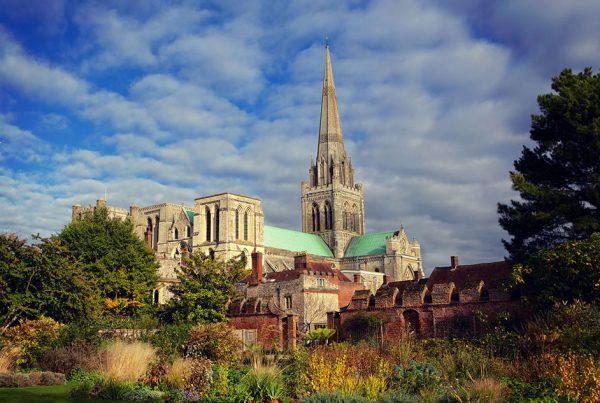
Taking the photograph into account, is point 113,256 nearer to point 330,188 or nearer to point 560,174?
point 560,174

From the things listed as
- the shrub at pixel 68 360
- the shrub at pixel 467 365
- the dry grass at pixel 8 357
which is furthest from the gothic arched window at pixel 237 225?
the shrub at pixel 467 365

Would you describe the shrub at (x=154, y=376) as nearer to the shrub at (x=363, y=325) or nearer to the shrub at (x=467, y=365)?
the shrub at (x=467, y=365)

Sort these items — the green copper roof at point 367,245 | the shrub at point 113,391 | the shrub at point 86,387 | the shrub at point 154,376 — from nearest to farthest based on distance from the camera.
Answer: the shrub at point 113,391 < the shrub at point 86,387 < the shrub at point 154,376 < the green copper roof at point 367,245

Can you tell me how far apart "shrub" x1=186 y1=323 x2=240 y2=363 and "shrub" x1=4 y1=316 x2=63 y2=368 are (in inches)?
221

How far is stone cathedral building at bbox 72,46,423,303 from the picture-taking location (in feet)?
→ 272

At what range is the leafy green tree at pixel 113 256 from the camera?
43594 mm

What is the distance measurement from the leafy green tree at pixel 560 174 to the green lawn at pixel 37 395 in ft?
65.2

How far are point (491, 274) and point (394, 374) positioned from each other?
25146 mm

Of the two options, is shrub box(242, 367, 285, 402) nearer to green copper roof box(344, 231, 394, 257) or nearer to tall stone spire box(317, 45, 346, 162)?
green copper roof box(344, 231, 394, 257)

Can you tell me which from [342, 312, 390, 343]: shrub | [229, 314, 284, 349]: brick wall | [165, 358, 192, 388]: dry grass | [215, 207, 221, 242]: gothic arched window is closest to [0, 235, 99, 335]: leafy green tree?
[229, 314, 284, 349]: brick wall

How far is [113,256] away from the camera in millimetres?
44719

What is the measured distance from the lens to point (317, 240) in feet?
332

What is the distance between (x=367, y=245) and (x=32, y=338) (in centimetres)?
7633

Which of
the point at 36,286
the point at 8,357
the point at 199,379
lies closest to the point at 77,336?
the point at 8,357
